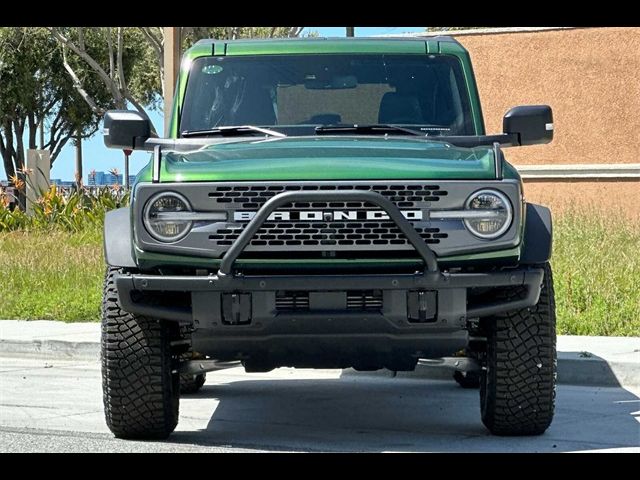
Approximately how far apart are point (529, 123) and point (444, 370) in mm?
3335

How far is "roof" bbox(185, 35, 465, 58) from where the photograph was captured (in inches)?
348

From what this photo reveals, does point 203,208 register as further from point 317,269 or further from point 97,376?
point 97,376

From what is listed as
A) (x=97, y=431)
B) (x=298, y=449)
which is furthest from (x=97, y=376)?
(x=298, y=449)

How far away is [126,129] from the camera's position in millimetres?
8242

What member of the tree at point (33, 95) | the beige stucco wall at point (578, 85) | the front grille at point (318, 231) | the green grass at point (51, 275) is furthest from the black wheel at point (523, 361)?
the tree at point (33, 95)

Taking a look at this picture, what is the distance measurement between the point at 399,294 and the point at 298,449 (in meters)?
1.18

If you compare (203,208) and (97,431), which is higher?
(203,208)

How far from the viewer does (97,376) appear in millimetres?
11562

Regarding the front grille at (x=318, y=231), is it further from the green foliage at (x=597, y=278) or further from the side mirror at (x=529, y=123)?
the green foliage at (x=597, y=278)

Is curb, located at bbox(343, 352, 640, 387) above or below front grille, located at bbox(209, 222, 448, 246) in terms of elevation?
below

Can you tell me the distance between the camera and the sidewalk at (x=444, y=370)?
10.6m

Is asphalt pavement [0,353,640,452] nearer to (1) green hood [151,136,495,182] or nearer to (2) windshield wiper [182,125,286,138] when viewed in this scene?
(1) green hood [151,136,495,182]

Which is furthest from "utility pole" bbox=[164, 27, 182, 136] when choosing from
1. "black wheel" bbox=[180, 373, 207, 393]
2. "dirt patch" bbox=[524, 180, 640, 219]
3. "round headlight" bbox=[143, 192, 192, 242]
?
"round headlight" bbox=[143, 192, 192, 242]

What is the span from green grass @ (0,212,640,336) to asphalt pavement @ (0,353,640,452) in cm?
287
